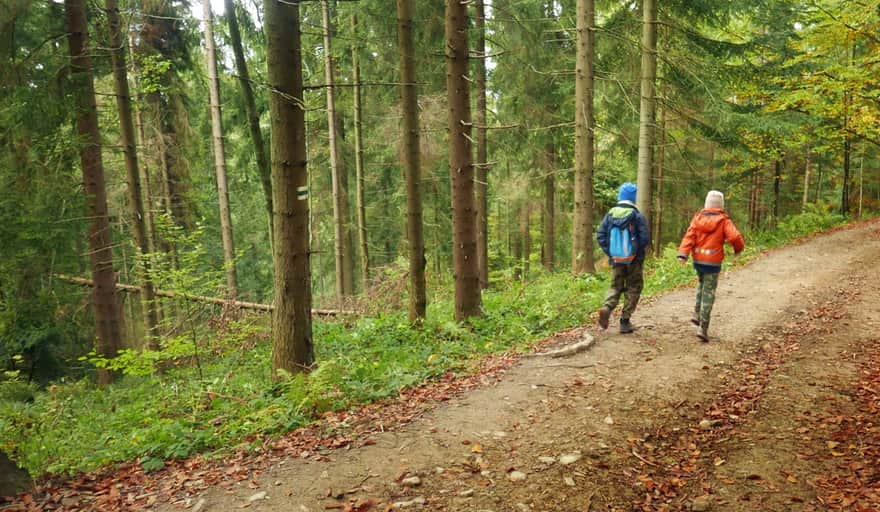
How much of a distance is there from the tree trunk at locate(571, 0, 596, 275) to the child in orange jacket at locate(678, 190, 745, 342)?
5286 mm

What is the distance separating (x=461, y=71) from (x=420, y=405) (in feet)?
19.2

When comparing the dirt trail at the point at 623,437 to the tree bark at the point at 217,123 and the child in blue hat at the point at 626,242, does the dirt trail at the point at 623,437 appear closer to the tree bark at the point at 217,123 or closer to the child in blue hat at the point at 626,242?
the child in blue hat at the point at 626,242

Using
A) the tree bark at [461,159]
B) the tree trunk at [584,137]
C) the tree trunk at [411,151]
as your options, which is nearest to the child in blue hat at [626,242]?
the tree bark at [461,159]

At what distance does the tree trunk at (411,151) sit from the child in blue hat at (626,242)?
3.35m

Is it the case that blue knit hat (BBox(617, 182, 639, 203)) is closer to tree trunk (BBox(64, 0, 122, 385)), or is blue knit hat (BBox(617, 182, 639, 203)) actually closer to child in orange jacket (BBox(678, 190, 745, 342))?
child in orange jacket (BBox(678, 190, 745, 342))

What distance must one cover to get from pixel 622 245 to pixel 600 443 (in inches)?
144

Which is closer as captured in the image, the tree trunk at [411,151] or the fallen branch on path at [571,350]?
the fallen branch on path at [571,350]

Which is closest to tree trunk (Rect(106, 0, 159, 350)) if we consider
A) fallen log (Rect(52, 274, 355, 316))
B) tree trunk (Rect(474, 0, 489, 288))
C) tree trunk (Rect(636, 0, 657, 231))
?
fallen log (Rect(52, 274, 355, 316))

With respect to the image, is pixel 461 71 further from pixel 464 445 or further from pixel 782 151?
pixel 782 151

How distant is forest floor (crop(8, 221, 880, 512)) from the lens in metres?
3.90

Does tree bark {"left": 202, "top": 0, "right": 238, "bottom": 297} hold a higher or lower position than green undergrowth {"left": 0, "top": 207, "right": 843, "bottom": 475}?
higher

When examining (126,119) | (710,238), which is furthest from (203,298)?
(710,238)

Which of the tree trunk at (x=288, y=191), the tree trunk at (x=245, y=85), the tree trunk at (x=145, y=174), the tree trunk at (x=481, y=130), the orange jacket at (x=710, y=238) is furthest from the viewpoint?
the tree trunk at (x=145, y=174)

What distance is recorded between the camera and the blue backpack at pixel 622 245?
746 centimetres
